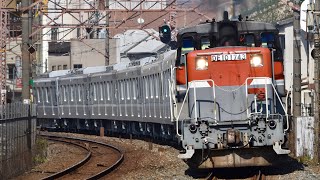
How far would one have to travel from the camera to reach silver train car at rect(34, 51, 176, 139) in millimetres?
25328

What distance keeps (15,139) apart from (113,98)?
1626cm

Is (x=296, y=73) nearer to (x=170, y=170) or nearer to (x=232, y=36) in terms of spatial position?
(x=232, y=36)

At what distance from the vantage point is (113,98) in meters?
34.8

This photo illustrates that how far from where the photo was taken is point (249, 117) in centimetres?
1609

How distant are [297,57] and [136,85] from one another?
11.6 m

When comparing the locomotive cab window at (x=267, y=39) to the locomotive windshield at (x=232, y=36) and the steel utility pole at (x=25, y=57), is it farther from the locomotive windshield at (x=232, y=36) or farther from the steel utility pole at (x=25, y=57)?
the steel utility pole at (x=25, y=57)

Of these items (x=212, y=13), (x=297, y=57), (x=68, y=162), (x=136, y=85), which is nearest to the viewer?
(x=212, y=13)

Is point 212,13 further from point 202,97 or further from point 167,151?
point 167,151

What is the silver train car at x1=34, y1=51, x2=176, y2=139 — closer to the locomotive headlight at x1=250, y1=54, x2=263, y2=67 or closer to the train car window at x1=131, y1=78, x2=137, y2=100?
the train car window at x1=131, y1=78, x2=137, y2=100

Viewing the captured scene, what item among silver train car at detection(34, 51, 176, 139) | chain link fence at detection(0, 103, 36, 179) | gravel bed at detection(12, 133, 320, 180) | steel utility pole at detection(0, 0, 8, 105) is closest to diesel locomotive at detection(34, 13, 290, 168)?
gravel bed at detection(12, 133, 320, 180)

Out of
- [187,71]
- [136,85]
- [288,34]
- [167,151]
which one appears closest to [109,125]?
[136,85]

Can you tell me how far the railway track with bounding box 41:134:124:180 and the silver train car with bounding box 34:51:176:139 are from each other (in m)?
1.79

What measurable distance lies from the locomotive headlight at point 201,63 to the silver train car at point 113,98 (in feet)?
2.70

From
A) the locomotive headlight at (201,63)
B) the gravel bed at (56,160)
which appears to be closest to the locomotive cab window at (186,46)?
the locomotive headlight at (201,63)
